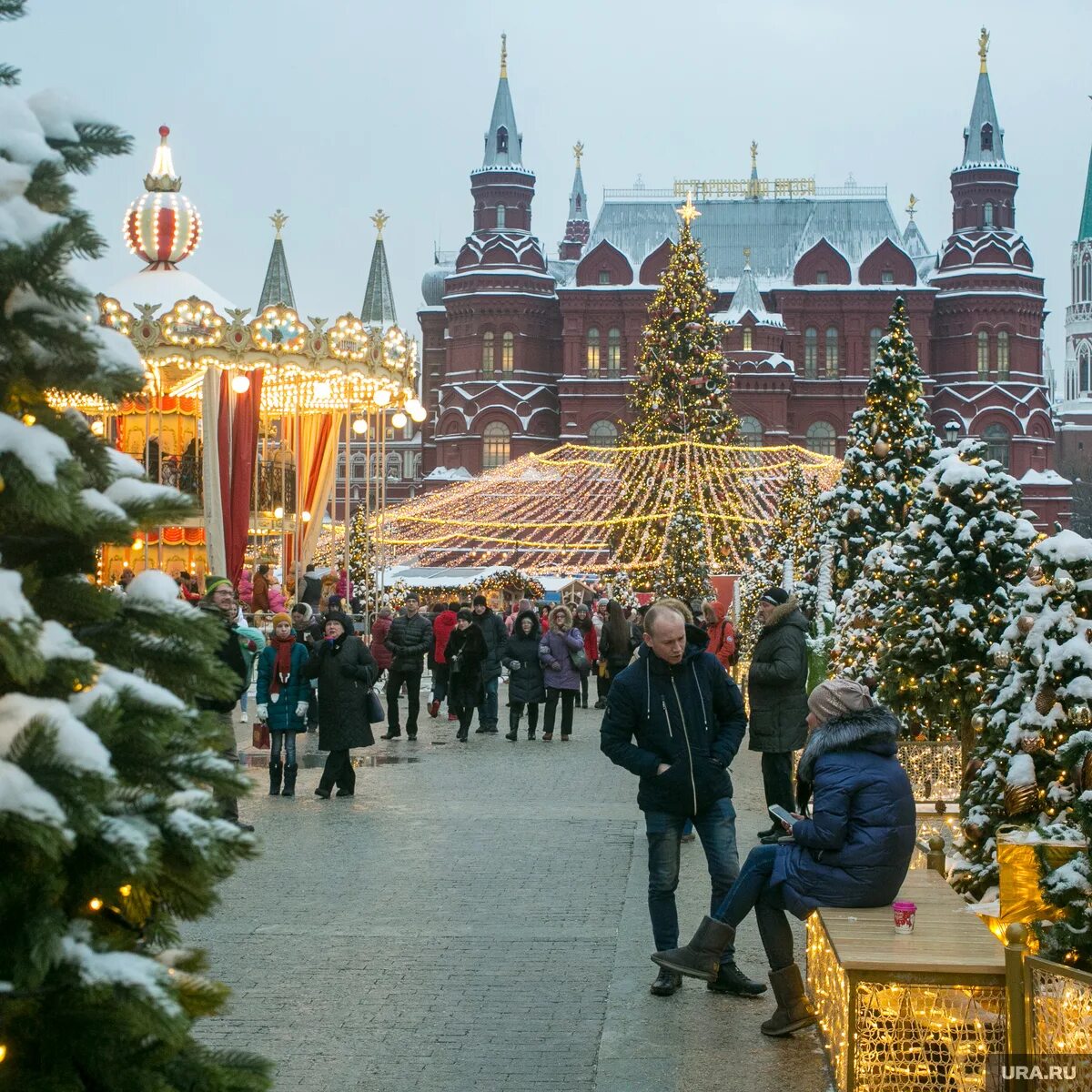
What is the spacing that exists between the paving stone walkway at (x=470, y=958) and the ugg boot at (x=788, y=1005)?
68mm

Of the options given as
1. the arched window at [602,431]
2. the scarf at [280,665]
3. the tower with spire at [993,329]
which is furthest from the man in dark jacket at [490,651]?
the tower with spire at [993,329]

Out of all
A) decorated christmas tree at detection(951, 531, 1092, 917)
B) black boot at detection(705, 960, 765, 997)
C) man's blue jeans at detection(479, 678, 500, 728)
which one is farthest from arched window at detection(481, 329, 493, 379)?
black boot at detection(705, 960, 765, 997)

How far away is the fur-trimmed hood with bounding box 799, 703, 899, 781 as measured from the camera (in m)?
5.72

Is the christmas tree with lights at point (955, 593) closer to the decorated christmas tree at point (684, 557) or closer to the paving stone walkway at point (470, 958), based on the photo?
Result: the paving stone walkway at point (470, 958)

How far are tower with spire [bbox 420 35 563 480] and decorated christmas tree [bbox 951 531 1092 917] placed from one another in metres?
64.9

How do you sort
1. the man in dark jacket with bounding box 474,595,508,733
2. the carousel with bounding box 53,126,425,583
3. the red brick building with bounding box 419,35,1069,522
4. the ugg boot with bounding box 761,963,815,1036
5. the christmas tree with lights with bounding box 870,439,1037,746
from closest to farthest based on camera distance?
1. the ugg boot with bounding box 761,963,815,1036
2. the christmas tree with lights with bounding box 870,439,1037,746
3. the man in dark jacket with bounding box 474,595,508,733
4. the carousel with bounding box 53,126,425,583
5. the red brick building with bounding box 419,35,1069,522

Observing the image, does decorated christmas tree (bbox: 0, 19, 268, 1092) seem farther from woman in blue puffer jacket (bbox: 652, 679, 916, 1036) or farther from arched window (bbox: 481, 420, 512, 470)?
arched window (bbox: 481, 420, 512, 470)

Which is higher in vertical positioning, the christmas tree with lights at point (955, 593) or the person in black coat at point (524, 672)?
the christmas tree with lights at point (955, 593)

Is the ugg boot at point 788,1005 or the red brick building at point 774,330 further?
the red brick building at point 774,330

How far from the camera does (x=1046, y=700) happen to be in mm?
5957

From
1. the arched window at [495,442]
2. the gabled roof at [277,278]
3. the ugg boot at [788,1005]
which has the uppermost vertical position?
the gabled roof at [277,278]

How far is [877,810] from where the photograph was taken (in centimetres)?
565

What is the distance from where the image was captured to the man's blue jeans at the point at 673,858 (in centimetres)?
672

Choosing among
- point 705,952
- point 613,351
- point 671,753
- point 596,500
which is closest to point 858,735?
point 705,952
